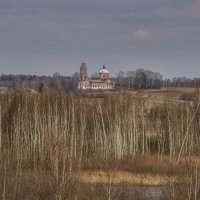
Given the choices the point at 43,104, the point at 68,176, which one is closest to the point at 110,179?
the point at 68,176

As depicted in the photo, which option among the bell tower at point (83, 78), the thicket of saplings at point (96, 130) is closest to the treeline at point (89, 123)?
the thicket of saplings at point (96, 130)

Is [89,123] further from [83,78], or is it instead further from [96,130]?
[83,78]

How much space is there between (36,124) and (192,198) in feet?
96.7

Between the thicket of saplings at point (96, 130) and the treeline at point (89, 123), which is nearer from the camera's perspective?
the thicket of saplings at point (96, 130)

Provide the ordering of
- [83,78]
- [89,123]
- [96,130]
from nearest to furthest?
1. [96,130]
2. [89,123]
3. [83,78]

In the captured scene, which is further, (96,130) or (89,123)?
(89,123)

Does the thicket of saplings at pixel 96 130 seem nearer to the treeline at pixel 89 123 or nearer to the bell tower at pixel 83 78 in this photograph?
the treeline at pixel 89 123

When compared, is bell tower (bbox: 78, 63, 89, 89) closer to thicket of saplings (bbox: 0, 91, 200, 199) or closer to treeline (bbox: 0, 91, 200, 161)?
thicket of saplings (bbox: 0, 91, 200, 199)

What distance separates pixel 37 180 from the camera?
20.2 m

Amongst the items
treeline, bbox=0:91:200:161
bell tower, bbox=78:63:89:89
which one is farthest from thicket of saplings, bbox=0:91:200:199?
bell tower, bbox=78:63:89:89

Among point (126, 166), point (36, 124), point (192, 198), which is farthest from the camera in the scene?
point (36, 124)

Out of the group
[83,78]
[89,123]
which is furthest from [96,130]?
[83,78]

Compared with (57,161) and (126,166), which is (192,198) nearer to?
(57,161)

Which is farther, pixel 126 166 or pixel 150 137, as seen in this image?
pixel 150 137
